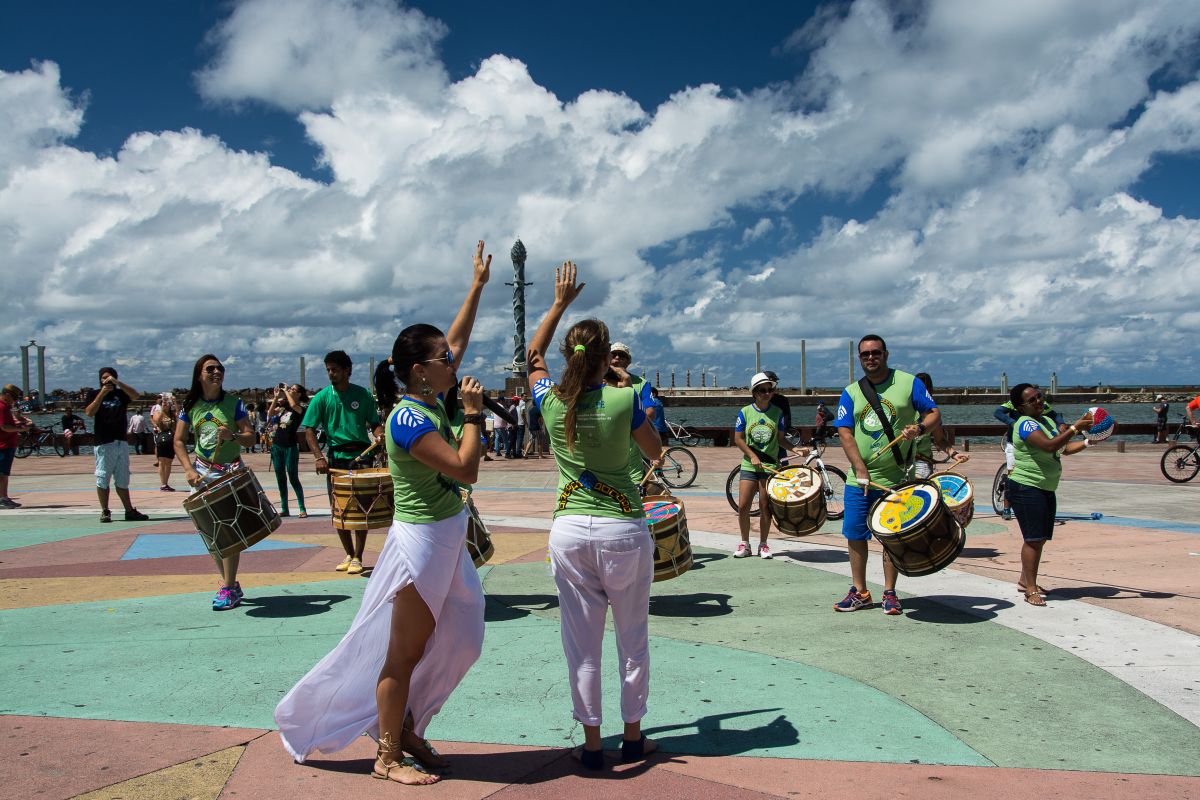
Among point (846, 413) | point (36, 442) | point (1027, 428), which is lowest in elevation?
point (36, 442)

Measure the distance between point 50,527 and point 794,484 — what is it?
30.3ft

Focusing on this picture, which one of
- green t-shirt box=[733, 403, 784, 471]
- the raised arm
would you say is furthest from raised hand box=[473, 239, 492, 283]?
green t-shirt box=[733, 403, 784, 471]

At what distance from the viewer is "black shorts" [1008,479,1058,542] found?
673 cm

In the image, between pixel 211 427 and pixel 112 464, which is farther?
pixel 112 464

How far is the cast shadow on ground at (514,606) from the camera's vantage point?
654cm

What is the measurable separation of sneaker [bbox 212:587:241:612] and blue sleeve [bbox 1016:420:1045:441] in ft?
19.7

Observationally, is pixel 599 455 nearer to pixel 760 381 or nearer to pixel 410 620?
pixel 410 620

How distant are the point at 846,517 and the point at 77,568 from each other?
6.92 metres

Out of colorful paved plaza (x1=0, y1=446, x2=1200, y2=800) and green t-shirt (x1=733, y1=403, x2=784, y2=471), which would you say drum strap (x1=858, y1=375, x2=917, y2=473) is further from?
green t-shirt (x1=733, y1=403, x2=784, y2=471)

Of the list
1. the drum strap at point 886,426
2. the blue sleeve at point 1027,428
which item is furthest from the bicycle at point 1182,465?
the drum strap at point 886,426

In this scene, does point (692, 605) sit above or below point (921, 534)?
below

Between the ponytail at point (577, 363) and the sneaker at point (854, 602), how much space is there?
3542 millimetres

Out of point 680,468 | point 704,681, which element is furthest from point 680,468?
point 704,681

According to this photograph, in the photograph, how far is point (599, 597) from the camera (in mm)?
3797
